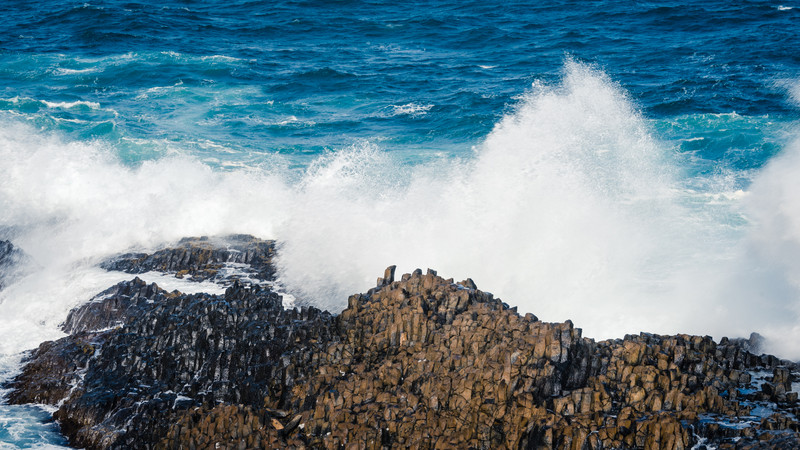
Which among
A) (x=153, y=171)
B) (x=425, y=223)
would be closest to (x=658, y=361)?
(x=425, y=223)

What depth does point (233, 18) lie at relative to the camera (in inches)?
2183

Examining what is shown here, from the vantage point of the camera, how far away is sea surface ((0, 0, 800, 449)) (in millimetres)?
23906

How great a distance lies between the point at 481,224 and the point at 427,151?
943 cm

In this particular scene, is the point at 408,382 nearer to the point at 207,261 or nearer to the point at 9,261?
the point at 207,261

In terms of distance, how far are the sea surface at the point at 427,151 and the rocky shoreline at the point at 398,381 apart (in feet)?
5.92

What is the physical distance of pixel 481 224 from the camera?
87.7ft

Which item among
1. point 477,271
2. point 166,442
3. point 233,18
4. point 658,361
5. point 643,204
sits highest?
point 233,18

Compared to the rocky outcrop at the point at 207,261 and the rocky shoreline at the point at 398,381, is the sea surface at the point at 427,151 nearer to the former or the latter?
the rocky outcrop at the point at 207,261

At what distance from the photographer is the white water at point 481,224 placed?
74.6ft

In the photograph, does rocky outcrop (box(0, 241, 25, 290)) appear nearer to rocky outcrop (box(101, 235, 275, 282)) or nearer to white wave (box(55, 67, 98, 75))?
rocky outcrop (box(101, 235, 275, 282))

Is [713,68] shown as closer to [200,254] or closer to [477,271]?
[477,271]

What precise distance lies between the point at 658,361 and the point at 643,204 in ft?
49.5

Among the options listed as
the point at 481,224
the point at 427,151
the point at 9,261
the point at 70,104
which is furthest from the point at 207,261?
the point at 70,104

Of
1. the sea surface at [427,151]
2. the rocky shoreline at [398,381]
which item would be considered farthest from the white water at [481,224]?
the rocky shoreline at [398,381]
